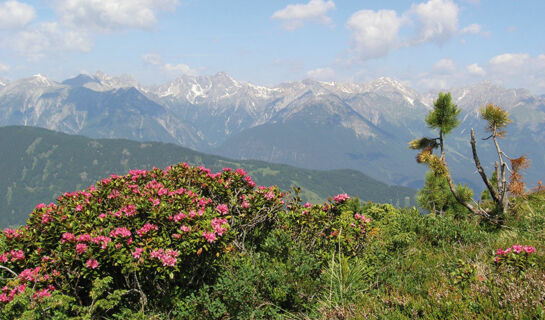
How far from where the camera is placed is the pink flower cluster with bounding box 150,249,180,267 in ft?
18.0

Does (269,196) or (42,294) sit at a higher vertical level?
(269,196)

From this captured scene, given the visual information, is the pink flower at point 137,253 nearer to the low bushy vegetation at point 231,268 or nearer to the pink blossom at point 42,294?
the low bushy vegetation at point 231,268

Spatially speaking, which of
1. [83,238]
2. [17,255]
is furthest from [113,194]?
[83,238]

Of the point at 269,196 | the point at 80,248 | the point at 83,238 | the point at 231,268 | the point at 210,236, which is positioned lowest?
the point at 231,268

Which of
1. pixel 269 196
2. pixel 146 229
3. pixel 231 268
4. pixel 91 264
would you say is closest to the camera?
pixel 91 264

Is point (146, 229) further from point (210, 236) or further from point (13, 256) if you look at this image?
point (13, 256)

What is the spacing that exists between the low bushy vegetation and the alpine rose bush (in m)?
0.02

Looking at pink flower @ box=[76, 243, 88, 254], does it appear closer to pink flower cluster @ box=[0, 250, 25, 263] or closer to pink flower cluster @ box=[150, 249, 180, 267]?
pink flower cluster @ box=[150, 249, 180, 267]

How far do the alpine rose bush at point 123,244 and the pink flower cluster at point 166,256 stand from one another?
2cm

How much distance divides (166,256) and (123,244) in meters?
0.94

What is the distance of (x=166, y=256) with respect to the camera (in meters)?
5.58

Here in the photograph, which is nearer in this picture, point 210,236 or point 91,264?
point 91,264

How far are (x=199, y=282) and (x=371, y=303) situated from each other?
11.6ft

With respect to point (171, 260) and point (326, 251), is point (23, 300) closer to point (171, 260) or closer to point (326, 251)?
point (171, 260)
